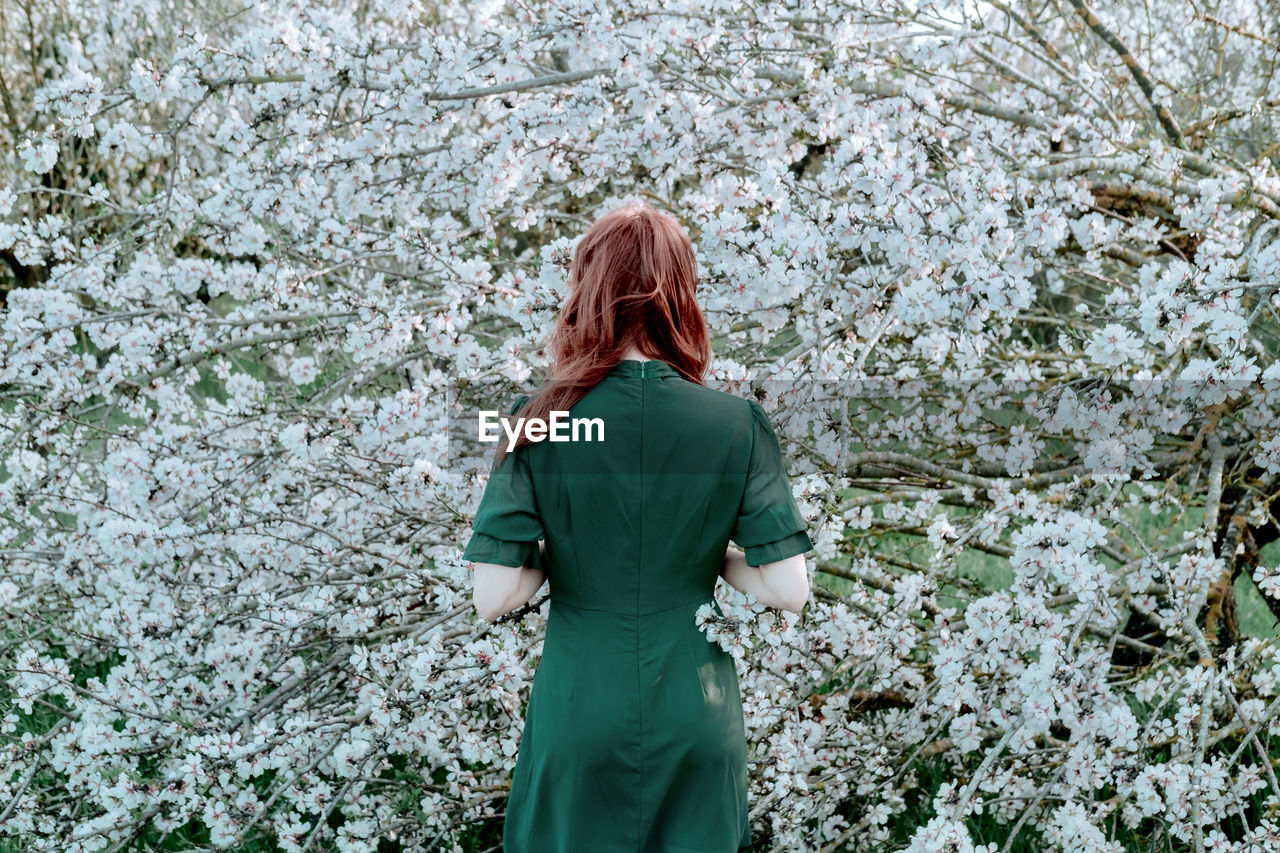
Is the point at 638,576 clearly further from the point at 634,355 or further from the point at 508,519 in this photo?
the point at 634,355

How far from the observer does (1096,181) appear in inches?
139

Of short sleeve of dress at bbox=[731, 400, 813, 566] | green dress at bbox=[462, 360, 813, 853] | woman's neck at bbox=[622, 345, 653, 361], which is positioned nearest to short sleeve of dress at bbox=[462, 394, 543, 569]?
green dress at bbox=[462, 360, 813, 853]

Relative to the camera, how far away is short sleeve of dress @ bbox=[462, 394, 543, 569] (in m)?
1.88

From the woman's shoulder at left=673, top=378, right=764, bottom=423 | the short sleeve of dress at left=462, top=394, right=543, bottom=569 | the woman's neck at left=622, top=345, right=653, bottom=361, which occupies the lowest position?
the short sleeve of dress at left=462, top=394, right=543, bottom=569

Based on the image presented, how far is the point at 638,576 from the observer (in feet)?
6.40

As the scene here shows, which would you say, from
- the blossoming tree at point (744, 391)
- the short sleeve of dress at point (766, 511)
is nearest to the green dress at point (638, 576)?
the short sleeve of dress at point (766, 511)

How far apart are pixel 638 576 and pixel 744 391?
0.91 meters

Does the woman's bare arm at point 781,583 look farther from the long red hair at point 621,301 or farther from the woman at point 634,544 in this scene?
the long red hair at point 621,301

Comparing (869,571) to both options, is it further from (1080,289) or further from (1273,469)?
(1080,289)

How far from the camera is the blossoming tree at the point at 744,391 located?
2.53 m

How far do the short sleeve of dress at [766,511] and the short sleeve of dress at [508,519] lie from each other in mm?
372

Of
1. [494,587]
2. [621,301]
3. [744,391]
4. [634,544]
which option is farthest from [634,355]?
[744,391]

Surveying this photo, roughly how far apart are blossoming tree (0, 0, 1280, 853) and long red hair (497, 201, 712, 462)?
20.3 inches

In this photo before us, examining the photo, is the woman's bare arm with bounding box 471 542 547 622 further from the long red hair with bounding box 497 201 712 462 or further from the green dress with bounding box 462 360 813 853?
the long red hair with bounding box 497 201 712 462
